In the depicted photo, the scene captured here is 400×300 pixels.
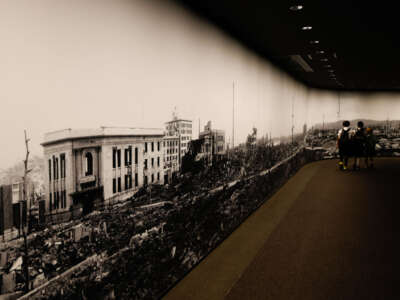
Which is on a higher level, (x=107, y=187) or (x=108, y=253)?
(x=107, y=187)

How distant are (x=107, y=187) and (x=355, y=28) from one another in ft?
14.5

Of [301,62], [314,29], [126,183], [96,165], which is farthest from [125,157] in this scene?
[301,62]

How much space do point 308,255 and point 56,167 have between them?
10.5 ft

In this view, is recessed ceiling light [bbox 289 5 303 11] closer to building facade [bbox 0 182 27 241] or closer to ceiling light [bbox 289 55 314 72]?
ceiling light [bbox 289 55 314 72]

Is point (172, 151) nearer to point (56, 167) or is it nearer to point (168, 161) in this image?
point (168, 161)

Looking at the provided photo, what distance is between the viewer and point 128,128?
7.89 feet

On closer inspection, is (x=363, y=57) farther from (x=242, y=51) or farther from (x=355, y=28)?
(x=242, y=51)

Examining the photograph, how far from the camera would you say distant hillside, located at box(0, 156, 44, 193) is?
1.52 metres

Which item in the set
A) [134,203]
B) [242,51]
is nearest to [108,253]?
[134,203]

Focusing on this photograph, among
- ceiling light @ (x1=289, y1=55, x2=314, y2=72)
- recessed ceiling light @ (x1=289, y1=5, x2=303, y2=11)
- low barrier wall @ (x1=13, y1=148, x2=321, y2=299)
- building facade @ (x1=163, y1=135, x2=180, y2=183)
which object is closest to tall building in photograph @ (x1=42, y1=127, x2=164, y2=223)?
building facade @ (x1=163, y1=135, x2=180, y2=183)

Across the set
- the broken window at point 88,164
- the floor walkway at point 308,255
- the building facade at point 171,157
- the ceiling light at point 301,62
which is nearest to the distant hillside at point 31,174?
the broken window at point 88,164

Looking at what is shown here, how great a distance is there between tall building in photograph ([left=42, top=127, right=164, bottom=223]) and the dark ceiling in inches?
68.6

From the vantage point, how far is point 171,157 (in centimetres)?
303

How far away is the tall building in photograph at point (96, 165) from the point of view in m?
1.79
